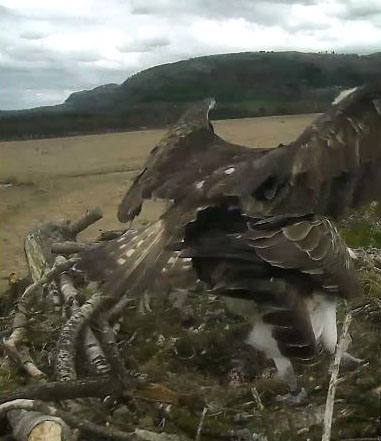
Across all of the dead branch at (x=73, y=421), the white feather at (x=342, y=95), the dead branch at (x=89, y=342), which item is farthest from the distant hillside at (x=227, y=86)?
the dead branch at (x=73, y=421)

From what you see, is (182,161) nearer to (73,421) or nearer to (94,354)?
(94,354)

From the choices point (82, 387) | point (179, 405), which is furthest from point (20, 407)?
point (179, 405)

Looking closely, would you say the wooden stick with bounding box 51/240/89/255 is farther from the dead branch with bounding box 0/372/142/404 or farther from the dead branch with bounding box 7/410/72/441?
the dead branch with bounding box 7/410/72/441

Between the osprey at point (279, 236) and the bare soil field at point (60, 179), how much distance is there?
1957 mm

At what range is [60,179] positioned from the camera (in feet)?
30.6

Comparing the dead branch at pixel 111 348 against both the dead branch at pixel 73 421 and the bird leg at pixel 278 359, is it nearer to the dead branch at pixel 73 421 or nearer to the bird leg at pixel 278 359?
the dead branch at pixel 73 421

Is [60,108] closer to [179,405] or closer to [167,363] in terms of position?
[167,363]

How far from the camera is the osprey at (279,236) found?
206cm

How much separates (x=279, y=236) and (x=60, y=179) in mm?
7588

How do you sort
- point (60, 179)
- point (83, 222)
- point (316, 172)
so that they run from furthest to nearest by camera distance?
point (60, 179), point (83, 222), point (316, 172)

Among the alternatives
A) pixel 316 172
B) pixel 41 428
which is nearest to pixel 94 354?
pixel 41 428

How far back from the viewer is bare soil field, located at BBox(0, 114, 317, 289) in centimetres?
584

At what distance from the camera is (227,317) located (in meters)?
3.02

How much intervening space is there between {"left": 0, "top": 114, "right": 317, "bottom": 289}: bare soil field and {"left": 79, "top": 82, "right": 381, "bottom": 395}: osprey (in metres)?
1.96
